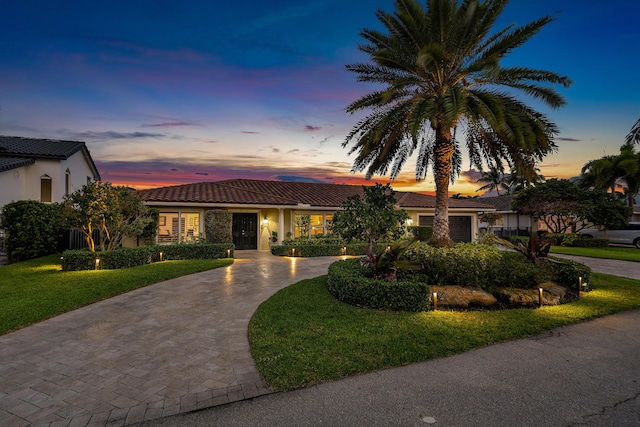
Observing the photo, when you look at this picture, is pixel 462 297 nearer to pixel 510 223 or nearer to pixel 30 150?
pixel 30 150

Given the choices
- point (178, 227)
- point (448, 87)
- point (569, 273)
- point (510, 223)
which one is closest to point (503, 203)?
point (510, 223)

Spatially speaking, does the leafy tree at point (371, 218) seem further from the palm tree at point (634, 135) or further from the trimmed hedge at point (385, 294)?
the palm tree at point (634, 135)

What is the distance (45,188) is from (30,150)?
94.5 inches

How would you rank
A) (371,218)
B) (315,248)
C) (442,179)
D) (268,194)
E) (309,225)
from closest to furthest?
1. (371,218)
2. (442,179)
3. (315,248)
4. (309,225)
5. (268,194)

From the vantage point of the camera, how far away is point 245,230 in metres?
20.4

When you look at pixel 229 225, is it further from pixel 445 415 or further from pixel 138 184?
pixel 445 415

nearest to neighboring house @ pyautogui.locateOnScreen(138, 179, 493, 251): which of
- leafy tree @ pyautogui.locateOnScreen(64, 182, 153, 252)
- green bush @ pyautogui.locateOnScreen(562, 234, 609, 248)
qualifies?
leafy tree @ pyautogui.locateOnScreen(64, 182, 153, 252)

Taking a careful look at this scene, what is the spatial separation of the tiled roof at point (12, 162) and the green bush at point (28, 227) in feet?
16.6

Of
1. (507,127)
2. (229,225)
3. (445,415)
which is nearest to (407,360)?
(445,415)

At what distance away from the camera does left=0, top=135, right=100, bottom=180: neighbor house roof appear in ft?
61.4

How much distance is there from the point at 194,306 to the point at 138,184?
21562 mm

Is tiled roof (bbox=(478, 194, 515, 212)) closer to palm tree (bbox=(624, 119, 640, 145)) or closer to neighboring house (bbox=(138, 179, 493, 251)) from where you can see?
palm tree (bbox=(624, 119, 640, 145))

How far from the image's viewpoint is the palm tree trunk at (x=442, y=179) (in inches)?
416

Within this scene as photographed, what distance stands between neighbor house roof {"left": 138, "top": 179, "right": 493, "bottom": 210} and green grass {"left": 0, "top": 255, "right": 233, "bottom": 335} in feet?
17.5
